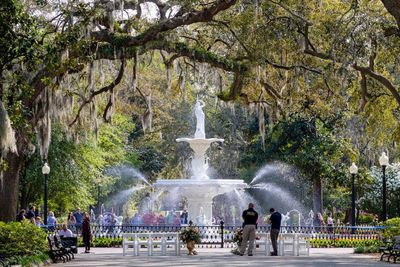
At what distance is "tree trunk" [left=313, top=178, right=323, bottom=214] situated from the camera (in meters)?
50.1

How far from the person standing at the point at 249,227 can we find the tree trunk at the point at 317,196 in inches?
934

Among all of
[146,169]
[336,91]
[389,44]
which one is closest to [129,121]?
[146,169]

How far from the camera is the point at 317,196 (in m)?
50.5

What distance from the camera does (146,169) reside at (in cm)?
6122

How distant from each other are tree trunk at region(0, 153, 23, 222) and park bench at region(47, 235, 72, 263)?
1.83 m

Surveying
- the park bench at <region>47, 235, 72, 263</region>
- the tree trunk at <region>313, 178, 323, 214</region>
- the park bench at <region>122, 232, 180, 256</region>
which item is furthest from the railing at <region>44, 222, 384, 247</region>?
the tree trunk at <region>313, 178, 323, 214</region>

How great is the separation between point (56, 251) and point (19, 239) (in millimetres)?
2105

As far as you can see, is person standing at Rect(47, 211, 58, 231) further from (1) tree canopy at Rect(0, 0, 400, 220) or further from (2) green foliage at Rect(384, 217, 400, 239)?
(2) green foliage at Rect(384, 217, 400, 239)

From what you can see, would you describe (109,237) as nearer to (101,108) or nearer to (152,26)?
(101,108)

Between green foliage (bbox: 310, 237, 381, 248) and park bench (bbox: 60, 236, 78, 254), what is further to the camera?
green foliage (bbox: 310, 237, 381, 248)

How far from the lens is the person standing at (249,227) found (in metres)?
26.3

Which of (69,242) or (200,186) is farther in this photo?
(200,186)

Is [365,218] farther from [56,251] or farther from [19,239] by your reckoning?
[19,239]

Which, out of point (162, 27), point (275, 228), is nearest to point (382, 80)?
point (275, 228)
